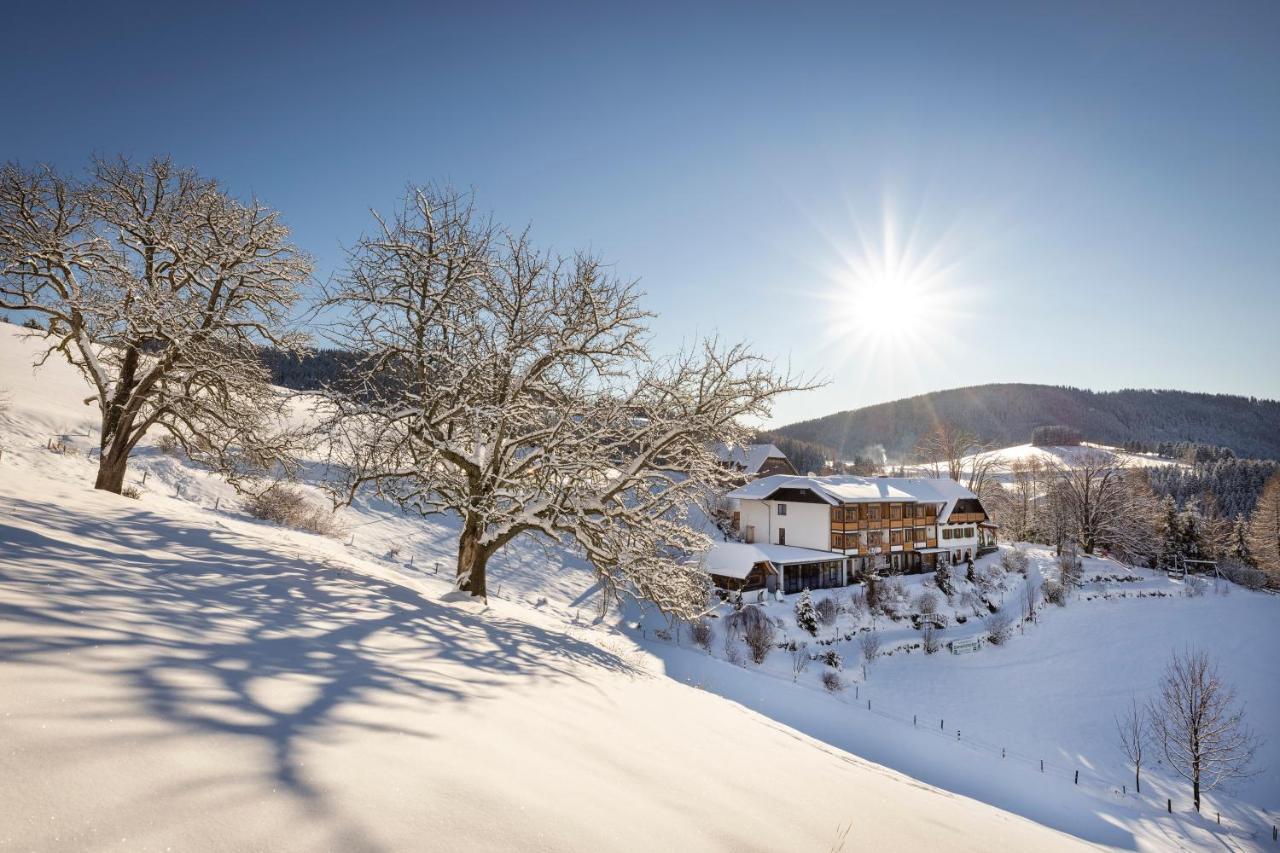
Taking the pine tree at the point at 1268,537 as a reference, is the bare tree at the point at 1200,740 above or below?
below

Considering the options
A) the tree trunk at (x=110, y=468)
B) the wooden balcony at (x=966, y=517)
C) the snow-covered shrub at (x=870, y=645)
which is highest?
the wooden balcony at (x=966, y=517)

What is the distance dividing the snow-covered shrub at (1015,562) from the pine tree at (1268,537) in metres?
25.0

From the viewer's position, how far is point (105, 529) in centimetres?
633

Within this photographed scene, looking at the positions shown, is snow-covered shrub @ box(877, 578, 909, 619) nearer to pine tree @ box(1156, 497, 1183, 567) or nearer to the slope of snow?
the slope of snow

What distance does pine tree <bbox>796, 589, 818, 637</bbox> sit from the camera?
2662 cm

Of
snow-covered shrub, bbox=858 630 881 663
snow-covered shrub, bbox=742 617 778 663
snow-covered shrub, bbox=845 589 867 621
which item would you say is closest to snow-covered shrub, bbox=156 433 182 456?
snow-covered shrub, bbox=742 617 778 663

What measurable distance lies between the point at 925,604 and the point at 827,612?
22.5ft

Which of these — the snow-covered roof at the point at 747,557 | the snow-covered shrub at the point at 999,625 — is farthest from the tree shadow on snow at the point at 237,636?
the snow-covered shrub at the point at 999,625

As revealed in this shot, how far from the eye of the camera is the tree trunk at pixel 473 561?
9.74 meters

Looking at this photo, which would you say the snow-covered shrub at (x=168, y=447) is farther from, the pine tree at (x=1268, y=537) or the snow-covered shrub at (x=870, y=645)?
the pine tree at (x=1268, y=537)

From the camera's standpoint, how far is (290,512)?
19.4 meters

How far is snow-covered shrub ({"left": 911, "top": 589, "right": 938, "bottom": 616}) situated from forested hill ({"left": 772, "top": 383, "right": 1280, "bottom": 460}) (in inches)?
5017

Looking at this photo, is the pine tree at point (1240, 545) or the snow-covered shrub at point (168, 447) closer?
the snow-covered shrub at point (168, 447)

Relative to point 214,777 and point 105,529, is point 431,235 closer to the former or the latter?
point 105,529
